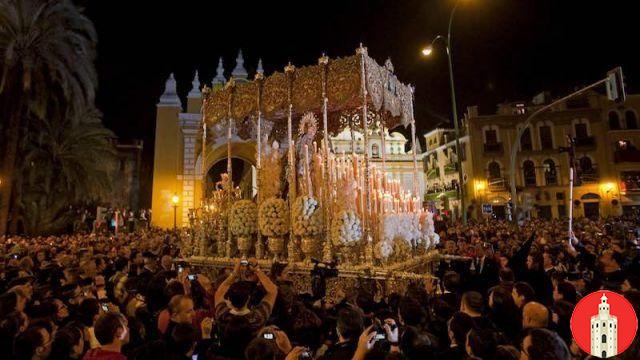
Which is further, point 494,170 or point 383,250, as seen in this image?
point 494,170

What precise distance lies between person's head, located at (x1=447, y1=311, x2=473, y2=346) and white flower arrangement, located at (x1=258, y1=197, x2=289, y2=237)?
19.3 ft

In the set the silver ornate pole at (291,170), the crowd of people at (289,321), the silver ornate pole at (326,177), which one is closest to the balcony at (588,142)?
the crowd of people at (289,321)

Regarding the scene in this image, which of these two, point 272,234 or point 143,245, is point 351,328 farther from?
point 143,245

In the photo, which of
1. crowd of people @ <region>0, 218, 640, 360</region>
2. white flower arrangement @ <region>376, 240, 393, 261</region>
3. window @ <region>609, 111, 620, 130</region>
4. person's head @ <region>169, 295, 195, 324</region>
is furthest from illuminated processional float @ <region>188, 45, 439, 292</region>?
window @ <region>609, 111, 620, 130</region>

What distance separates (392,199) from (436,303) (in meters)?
5.08

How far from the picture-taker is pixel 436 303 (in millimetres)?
4176

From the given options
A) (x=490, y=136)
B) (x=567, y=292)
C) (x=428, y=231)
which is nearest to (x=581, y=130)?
(x=490, y=136)

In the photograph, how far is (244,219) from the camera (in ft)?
31.6

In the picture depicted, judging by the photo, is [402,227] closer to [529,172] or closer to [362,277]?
[362,277]

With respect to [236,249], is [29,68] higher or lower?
higher

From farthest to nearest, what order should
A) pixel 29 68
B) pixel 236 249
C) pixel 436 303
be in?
1. pixel 29 68
2. pixel 236 249
3. pixel 436 303

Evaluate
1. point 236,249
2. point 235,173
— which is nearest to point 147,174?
point 235,173

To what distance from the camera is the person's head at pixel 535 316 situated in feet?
11.7

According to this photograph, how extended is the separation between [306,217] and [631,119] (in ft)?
153
